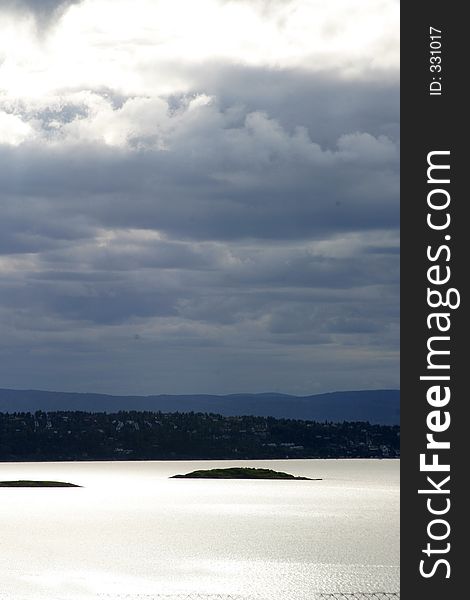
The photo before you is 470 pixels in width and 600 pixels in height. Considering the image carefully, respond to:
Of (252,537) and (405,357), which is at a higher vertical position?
(405,357)

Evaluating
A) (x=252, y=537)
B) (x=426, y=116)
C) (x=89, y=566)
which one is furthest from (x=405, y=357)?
(x=252, y=537)

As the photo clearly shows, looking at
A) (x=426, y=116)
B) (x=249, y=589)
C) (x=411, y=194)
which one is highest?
(x=426, y=116)

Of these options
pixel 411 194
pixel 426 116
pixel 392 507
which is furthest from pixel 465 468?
pixel 392 507

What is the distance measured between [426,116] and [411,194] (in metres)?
3.32

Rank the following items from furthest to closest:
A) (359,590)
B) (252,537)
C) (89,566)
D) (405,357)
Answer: (252,537) → (89,566) → (359,590) → (405,357)

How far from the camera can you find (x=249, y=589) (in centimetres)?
7981

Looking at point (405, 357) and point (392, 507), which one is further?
point (392, 507)

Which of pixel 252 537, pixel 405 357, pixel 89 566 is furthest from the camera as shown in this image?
pixel 252 537

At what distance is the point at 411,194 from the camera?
40656 millimetres

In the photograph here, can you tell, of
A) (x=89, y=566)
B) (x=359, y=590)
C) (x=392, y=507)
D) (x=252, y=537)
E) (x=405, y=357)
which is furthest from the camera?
(x=392, y=507)

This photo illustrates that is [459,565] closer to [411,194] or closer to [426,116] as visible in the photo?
[411,194]

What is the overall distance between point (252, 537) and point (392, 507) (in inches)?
2644

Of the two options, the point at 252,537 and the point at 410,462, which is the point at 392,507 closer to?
the point at 252,537

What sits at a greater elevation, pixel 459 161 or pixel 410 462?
pixel 459 161
